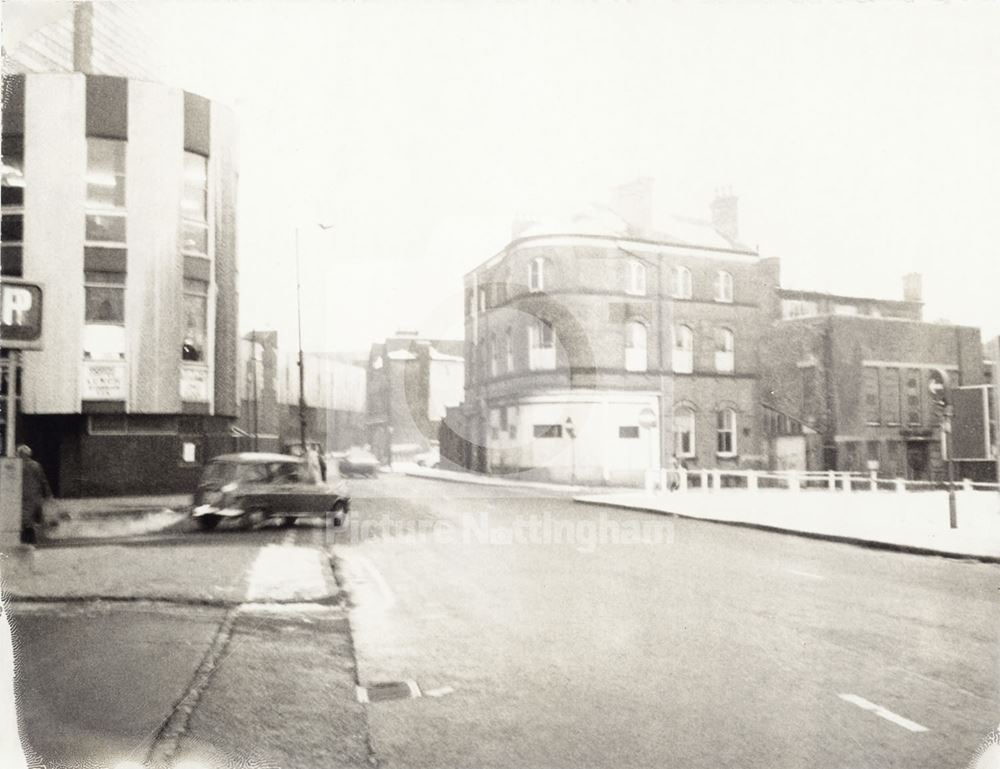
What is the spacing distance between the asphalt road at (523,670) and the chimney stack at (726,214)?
265 centimetres

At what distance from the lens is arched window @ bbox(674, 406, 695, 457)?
15.5ft

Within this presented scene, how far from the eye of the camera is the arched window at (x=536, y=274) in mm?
5266

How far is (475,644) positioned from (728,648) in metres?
1.61

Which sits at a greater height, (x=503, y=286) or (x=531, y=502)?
(x=503, y=286)

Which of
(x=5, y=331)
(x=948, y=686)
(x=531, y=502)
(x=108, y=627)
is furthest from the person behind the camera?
(x=531, y=502)

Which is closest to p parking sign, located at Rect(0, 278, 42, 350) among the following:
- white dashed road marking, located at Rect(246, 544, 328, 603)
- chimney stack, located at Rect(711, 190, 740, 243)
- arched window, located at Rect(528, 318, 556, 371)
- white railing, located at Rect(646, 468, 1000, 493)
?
white dashed road marking, located at Rect(246, 544, 328, 603)

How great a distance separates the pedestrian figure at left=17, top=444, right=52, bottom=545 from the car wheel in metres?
0.89

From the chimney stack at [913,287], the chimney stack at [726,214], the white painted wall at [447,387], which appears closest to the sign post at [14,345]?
the white painted wall at [447,387]

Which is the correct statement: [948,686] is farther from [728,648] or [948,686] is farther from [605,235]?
[605,235]

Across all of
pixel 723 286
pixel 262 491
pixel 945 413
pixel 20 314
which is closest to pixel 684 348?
pixel 723 286

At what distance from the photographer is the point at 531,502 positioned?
736 centimetres

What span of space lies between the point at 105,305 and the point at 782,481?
7.54m

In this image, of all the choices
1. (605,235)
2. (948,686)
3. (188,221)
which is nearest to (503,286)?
(605,235)

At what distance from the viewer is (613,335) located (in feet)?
21.0
